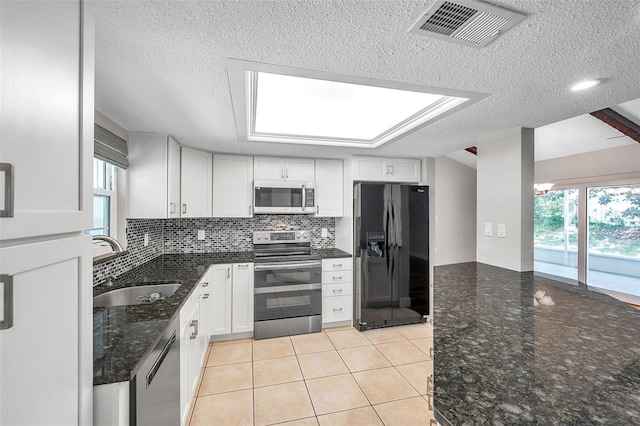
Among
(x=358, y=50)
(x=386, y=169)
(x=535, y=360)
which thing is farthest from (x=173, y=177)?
(x=535, y=360)

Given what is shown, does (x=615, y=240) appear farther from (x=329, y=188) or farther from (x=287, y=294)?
(x=287, y=294)

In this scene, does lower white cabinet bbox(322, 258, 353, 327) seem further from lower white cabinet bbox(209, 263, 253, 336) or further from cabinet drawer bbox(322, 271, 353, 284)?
lower white cabinet bbox(209, 263, 253, 336)

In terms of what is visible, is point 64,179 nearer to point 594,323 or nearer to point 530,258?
point 594,323

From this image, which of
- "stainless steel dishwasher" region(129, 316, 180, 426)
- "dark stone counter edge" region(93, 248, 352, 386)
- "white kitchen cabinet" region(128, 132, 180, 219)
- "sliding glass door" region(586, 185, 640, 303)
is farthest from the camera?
"sliding glass door" region(586, 185, 640, 303)

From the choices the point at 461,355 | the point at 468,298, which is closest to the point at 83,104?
the point at 461,355

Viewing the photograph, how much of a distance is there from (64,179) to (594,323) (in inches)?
81.7

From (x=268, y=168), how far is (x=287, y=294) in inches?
60.4

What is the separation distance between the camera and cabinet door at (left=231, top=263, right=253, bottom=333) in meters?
3.15

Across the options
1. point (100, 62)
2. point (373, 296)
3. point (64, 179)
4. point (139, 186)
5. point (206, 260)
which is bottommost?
point (373, 296)

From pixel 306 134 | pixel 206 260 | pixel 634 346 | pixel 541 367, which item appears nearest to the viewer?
pixel 541 367

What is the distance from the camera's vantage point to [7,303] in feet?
1.88

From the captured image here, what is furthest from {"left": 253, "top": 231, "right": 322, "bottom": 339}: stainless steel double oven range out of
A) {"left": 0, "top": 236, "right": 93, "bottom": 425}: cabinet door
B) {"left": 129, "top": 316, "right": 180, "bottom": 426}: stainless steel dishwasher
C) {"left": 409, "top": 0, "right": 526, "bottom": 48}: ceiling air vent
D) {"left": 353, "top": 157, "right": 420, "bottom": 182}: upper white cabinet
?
{"left": 409, "top": 0, "right": 526, "bottom": 48}: ceiling air vent

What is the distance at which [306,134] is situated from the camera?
288cm

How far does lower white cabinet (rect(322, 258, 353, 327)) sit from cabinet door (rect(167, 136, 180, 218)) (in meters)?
1.73
